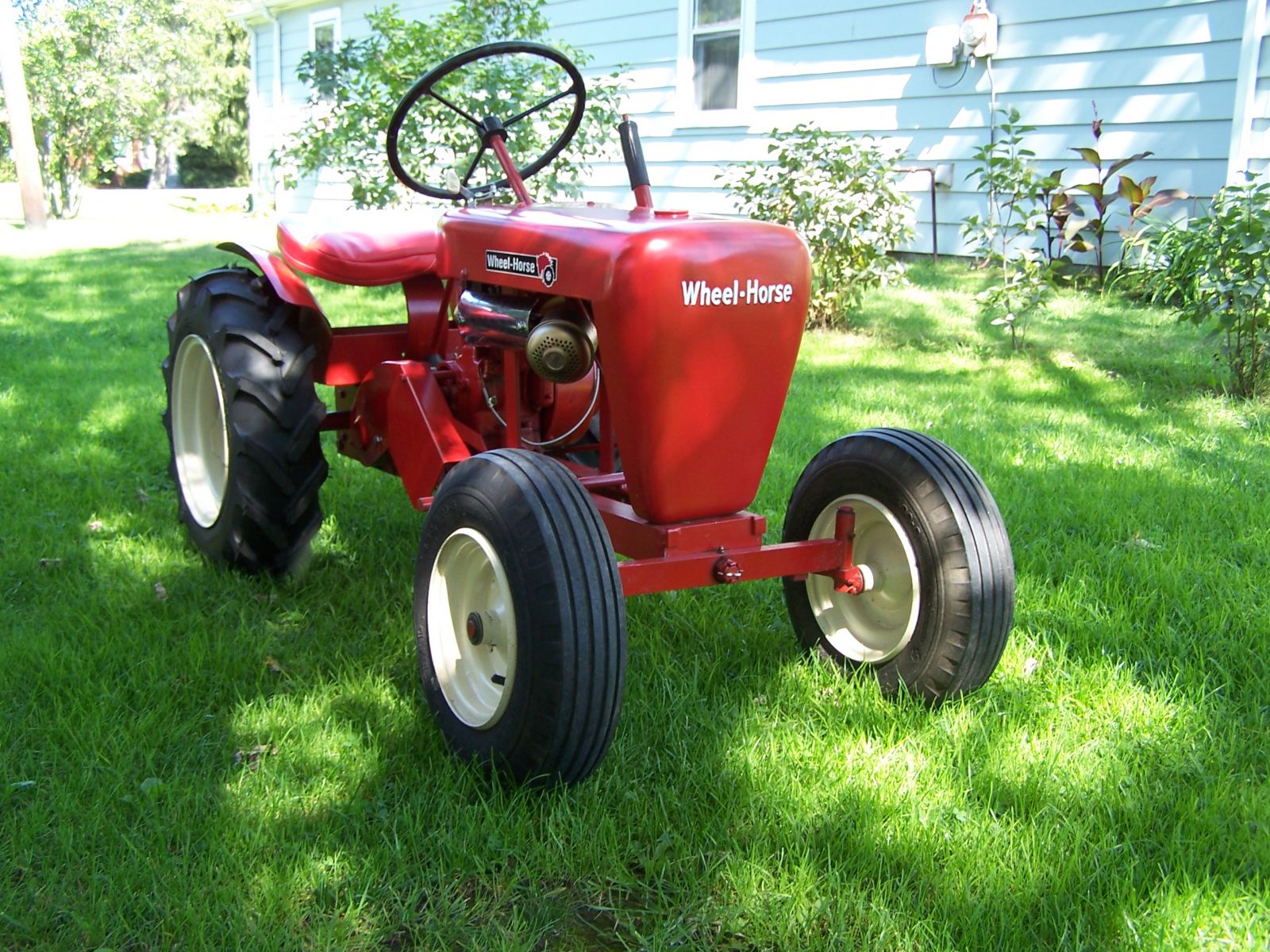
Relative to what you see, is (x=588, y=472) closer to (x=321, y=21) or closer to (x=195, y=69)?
(x=321, y=21)

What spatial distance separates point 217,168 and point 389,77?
28438mm

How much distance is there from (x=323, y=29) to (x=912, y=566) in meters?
17.1

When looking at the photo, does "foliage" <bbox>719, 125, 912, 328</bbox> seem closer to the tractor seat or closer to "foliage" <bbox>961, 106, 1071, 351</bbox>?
"foliage" <bbox>961, 106, 1071, 351</bbox>

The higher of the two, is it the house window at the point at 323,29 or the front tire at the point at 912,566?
the house window at the point at 323,29

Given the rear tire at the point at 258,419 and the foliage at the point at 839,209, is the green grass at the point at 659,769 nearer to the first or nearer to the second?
the rear tire at the point at 258,419

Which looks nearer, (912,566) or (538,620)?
(538,620)

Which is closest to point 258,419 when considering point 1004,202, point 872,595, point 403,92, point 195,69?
point 872,595

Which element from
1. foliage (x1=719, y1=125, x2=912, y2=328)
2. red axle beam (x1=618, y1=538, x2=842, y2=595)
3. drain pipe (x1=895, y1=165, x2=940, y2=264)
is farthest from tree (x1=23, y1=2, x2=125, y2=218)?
red axle beam (x1=618, y1=538, x2=842, y2=595)

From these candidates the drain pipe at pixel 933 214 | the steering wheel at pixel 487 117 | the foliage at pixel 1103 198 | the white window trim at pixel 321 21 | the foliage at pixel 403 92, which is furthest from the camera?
the white window trim at pixel 321 21

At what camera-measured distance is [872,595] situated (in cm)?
285

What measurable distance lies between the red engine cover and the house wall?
19.0 ft

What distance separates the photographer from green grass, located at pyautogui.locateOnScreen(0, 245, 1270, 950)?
1980mm

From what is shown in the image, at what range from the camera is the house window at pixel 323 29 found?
16.9m

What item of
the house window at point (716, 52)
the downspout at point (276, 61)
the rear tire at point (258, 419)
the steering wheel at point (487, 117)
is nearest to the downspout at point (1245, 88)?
the house window at point (716, 52)
